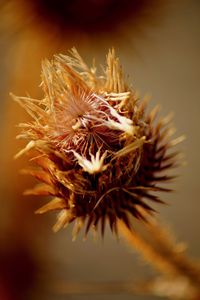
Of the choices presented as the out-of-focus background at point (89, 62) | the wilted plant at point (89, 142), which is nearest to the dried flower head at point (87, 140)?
the wilted plant at point (89, 142)

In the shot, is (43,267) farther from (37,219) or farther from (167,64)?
(167,64)

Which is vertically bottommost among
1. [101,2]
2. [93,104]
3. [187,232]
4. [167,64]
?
[187,232]

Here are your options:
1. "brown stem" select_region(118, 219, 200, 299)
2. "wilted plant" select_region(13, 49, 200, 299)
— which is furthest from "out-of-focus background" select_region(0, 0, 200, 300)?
"wilted plant" select_region(13, 49, 200, 299)

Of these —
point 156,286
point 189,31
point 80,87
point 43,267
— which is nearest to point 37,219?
point 43,267

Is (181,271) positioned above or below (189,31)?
below

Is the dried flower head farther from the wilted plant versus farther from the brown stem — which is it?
the brown stem

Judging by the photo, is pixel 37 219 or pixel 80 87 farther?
pixel 37 219

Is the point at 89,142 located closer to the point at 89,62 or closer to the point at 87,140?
the point at 87,140
